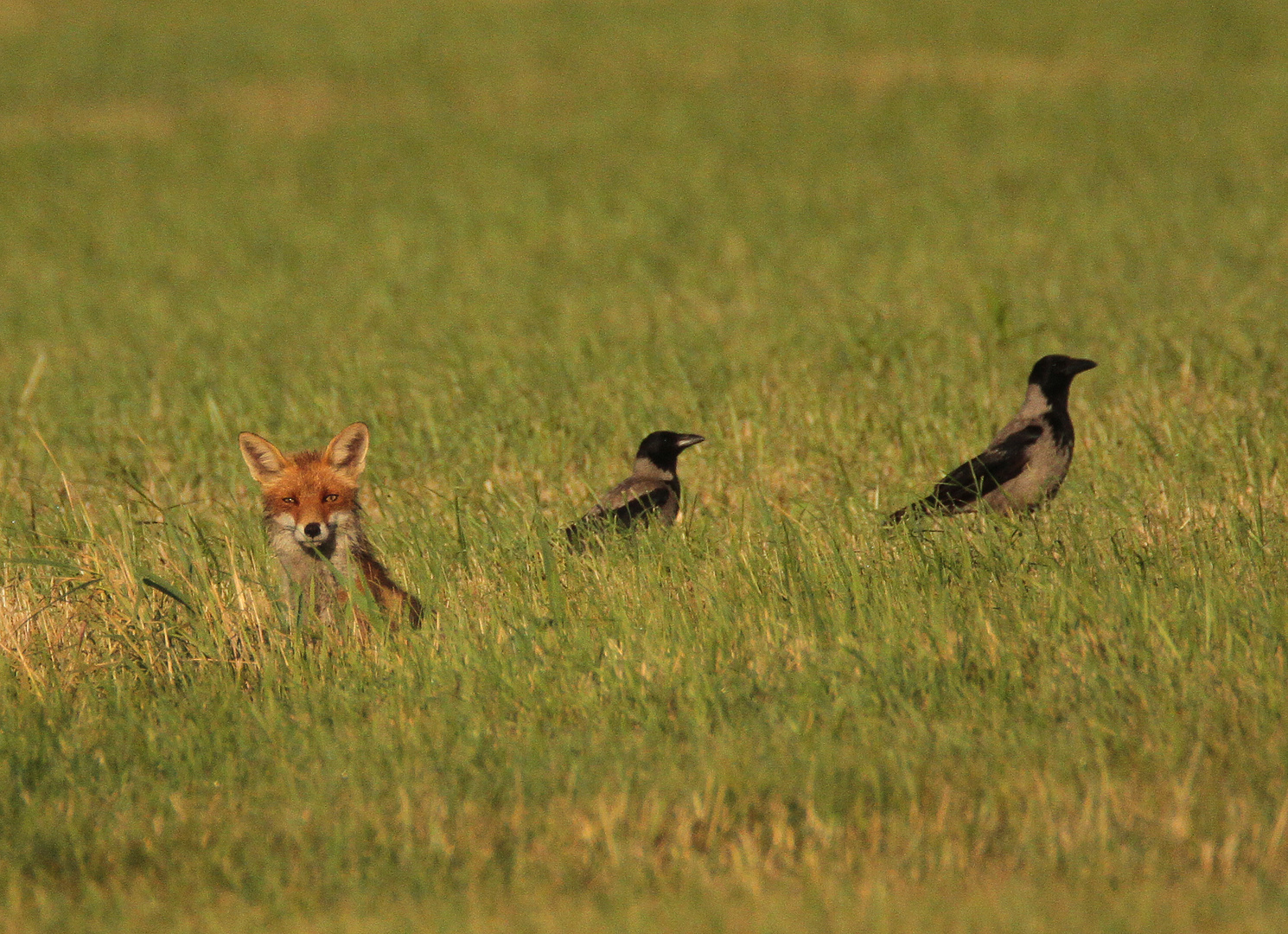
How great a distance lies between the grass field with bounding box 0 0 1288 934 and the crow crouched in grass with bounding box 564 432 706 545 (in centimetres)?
38

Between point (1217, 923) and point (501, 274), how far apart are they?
48.6ft

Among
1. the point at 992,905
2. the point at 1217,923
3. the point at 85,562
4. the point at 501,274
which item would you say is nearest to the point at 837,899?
the point at 992,905

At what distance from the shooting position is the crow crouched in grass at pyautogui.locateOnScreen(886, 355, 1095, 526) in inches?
312

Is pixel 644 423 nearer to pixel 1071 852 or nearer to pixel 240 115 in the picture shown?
pixel 1071 852

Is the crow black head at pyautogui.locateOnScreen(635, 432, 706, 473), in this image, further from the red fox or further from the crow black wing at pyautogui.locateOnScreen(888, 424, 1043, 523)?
the red fox

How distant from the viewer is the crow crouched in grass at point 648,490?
26.5 ft

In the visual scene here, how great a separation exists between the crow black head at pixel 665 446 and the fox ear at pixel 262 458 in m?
2.58

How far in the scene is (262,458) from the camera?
6.99m

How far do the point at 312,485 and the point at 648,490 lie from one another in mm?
2384

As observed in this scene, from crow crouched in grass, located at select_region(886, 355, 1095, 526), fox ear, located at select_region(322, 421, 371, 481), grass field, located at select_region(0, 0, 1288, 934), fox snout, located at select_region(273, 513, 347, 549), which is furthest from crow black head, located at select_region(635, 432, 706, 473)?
fox snout, located at select_region(273, 513, 347, 549)

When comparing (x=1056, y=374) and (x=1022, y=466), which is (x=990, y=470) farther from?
(x=1056, y=374)

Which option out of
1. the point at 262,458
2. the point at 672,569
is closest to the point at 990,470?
the point at 672,569

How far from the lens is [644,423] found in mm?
10367

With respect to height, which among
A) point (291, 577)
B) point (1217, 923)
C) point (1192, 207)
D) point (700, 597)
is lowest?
point (1217, 923)
